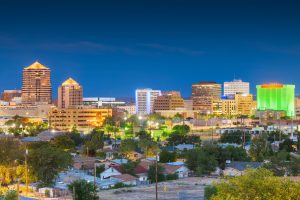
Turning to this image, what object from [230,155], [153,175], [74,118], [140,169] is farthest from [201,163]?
[74,118]

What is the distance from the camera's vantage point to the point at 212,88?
156375 mm

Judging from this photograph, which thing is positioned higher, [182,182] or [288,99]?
[288,99]

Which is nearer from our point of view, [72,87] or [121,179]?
[121,179]

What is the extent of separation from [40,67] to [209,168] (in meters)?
114

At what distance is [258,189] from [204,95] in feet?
451

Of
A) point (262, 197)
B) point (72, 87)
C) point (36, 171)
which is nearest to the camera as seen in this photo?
point (262, 197)

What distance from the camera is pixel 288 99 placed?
12394 centimetres

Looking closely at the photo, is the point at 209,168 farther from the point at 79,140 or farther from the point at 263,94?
the point at 263,94

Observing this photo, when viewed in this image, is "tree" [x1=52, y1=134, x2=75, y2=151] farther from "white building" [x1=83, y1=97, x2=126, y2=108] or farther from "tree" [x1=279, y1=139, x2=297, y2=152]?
"white building" [x1=83, y1=97, x2=126, y2=108]

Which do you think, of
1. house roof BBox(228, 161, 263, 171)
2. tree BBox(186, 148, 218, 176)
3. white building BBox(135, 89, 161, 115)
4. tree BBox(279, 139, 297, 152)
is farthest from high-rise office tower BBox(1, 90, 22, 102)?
house roof BBox(228, 161, 263, 171)

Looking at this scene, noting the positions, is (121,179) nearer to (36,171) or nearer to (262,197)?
(36,171)

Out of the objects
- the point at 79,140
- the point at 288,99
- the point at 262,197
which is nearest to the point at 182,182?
the point at 262,197

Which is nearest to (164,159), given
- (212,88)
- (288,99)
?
(288,99)

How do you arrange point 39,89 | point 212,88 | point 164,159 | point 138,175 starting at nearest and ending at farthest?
point 138,175 < point 164,159 < point 39,89 < point 212,88
